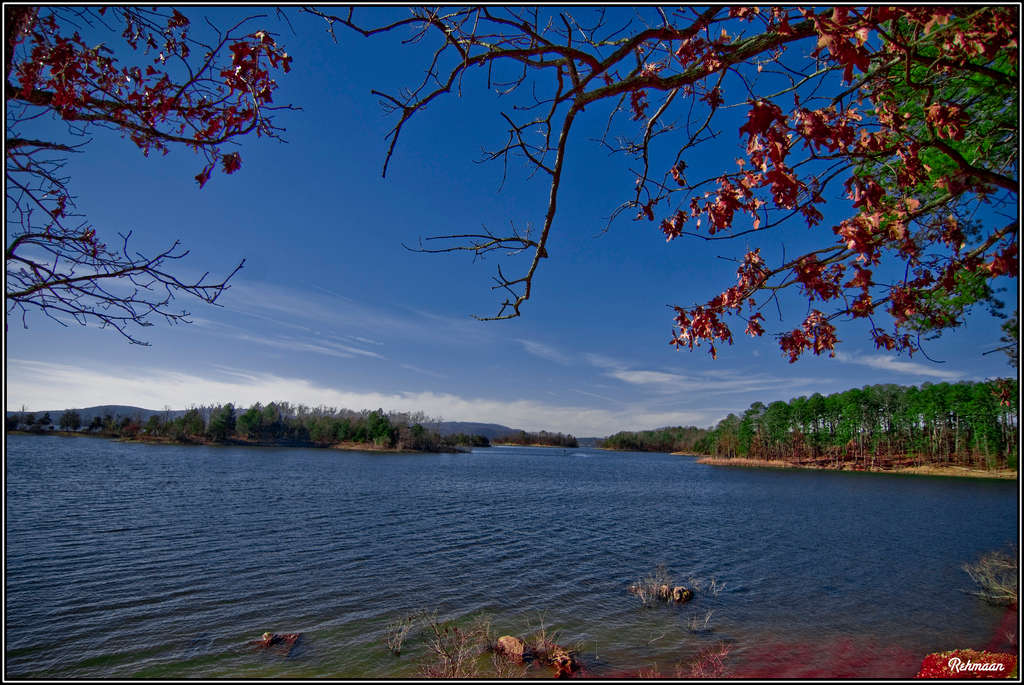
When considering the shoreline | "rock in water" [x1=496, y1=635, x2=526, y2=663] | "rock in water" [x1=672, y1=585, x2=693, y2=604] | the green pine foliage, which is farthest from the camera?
the green pine foliage

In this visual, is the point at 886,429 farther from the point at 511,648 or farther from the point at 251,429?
the point at 251,429

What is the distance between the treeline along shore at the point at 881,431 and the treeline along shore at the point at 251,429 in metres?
75.2

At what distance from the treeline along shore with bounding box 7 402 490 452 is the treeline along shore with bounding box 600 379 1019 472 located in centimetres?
7524

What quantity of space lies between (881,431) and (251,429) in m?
126

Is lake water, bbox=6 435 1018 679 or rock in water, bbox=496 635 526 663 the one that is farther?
lake water, bbox=6 435 1018 679

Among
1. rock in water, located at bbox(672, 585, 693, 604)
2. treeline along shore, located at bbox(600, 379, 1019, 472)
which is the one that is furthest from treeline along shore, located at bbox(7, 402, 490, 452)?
rock in water, located at bbox(672, 585, 693, 604)

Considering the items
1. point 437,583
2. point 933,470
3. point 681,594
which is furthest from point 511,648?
point 933,470

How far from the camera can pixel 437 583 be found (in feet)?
40.3

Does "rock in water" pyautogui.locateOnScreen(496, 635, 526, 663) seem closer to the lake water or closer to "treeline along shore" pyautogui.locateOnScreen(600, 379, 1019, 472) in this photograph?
the lake water

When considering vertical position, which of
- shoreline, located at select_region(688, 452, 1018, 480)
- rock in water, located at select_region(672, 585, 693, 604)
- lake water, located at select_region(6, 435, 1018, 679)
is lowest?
shoreline, located at select_region(688, 452, 1018, 480)

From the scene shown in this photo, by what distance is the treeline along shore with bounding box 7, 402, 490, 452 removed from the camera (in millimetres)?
98188

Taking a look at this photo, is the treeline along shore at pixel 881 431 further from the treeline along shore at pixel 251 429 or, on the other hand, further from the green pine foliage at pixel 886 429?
the treeline along shore at pixel 251 429

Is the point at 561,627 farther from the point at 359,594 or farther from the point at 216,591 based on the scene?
the point at 216,591

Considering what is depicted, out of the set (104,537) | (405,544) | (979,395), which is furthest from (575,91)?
(979,395)
